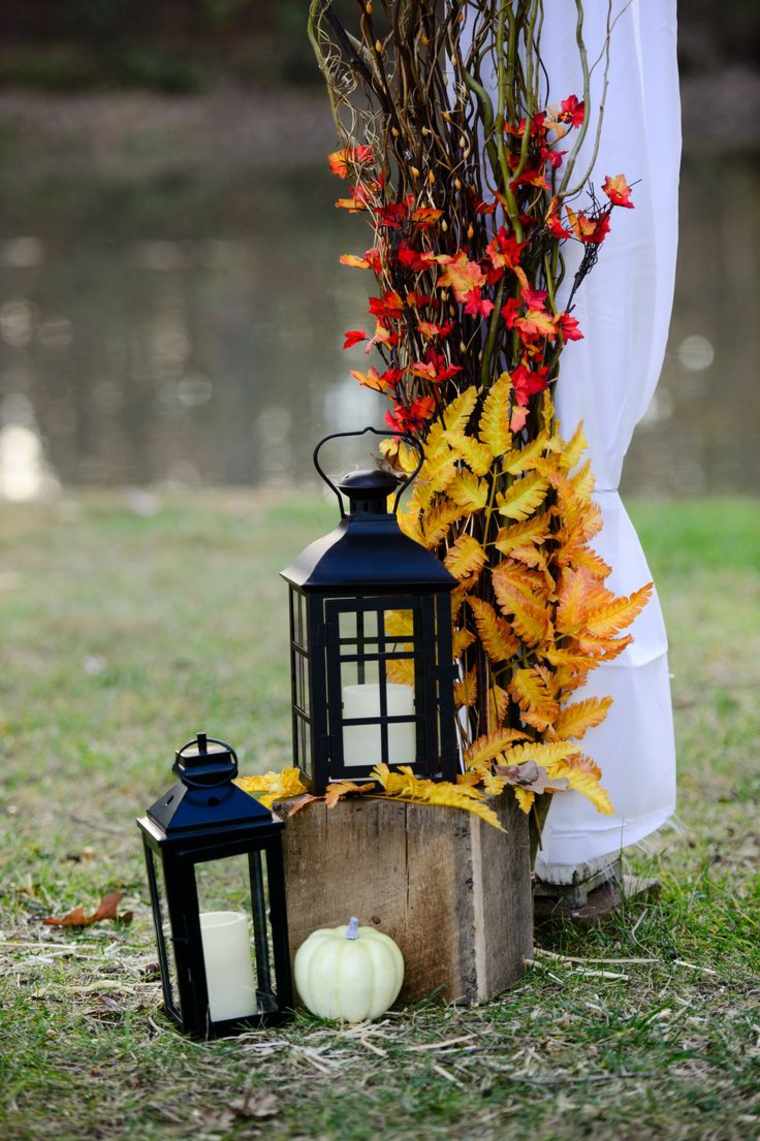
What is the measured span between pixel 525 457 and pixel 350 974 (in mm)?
939

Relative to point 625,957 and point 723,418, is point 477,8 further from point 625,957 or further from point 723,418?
point 723,418

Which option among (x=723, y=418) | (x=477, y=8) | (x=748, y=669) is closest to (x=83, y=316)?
(x=723, y=418)

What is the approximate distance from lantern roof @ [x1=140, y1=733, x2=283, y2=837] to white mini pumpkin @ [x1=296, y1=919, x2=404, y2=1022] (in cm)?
23

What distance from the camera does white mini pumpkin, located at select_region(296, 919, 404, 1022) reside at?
247 cm

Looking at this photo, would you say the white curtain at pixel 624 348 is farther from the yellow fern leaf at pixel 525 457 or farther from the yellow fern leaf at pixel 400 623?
the yellow fern leaf at pixel 400 623

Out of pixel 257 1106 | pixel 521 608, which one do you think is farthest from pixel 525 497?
pixel 257 1106

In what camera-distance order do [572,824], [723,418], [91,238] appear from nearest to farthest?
[572,824]
[723,418]
[91,238]

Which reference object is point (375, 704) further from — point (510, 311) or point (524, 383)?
point (510, 311)

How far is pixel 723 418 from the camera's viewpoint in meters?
10.6

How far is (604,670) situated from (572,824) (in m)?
0.30

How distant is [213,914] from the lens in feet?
8.47

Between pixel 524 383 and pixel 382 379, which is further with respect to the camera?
pixel 382 379

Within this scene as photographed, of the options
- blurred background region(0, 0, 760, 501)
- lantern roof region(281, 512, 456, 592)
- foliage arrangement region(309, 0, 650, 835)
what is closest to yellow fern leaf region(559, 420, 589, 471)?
foliage arrangement region(309, 0, 650, 835)

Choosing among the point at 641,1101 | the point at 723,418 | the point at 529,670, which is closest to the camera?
the point at 641,1101
